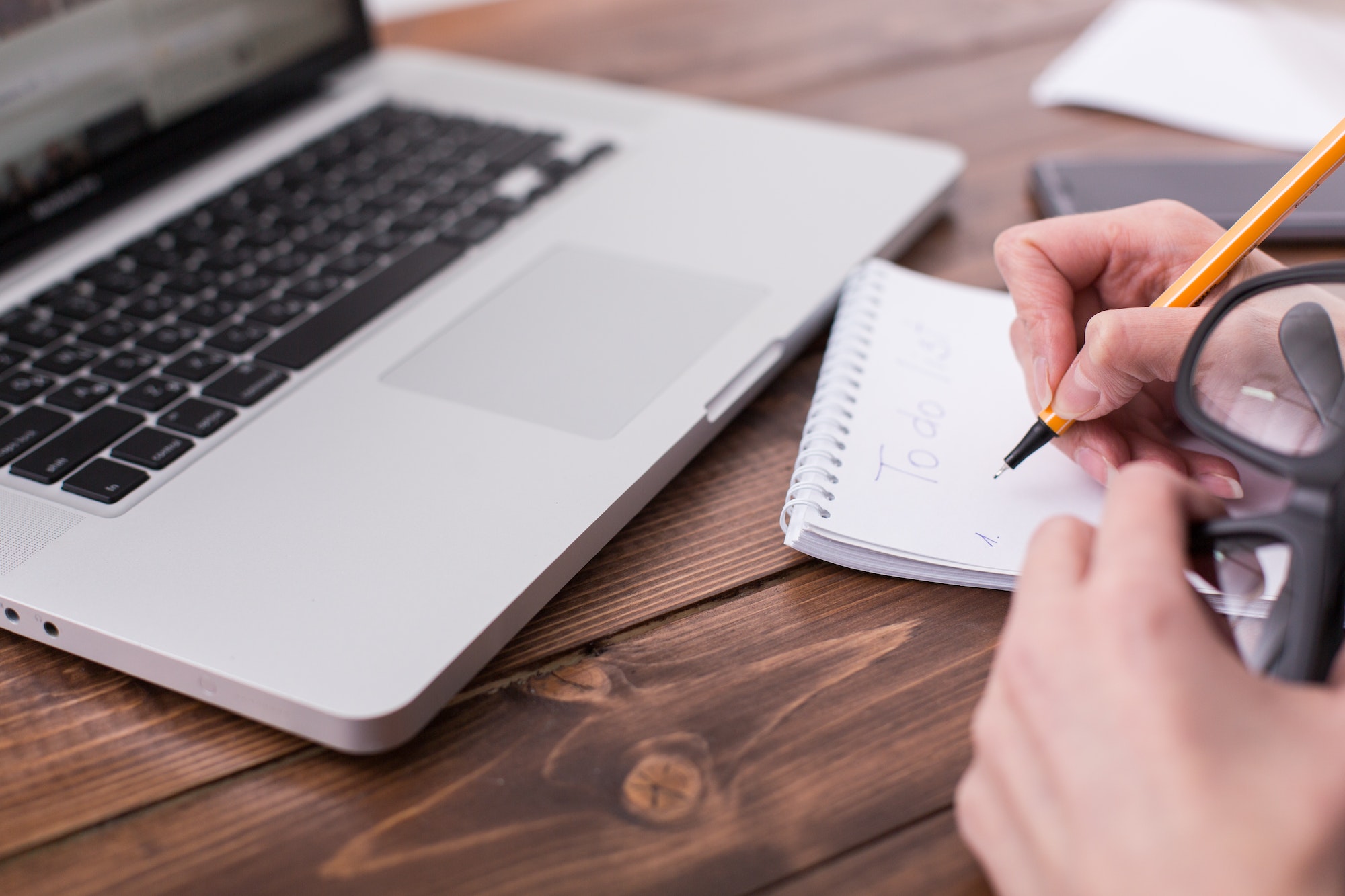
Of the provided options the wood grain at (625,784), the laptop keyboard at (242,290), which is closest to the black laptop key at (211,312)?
the laptop keyboard at (242,290)

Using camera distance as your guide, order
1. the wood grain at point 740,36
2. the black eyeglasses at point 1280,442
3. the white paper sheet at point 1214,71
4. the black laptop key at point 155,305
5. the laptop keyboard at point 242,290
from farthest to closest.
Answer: the wood grain at point 740,36
the white paper sheet at point 1214,71
the black laptop key at point 155,305
the laptop keyboard at point 242,290
the black eyeglasses at point 1280,442

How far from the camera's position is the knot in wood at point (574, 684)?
0.49 m

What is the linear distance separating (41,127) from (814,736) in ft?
2.33

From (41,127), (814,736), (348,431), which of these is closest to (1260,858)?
(814,736)

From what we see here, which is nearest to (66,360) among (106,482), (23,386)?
(23,386)

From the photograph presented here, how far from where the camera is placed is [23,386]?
0.62m

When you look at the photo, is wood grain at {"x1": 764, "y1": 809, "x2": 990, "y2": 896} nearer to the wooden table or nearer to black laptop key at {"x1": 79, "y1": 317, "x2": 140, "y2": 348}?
the wooden table

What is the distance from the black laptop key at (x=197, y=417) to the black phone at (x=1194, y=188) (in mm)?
633

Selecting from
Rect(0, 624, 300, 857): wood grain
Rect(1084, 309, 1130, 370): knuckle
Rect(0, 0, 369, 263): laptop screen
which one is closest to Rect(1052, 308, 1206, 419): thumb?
Rect(1084, 309, 1130, 370): knuckle

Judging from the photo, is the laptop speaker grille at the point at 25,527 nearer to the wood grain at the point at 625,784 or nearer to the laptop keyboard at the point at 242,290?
the laptop keyboard at the point at 242,290

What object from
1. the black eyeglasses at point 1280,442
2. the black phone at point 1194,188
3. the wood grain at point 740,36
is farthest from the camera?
the wood grain at point 740,36

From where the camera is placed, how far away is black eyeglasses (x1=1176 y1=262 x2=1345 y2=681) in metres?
0.36

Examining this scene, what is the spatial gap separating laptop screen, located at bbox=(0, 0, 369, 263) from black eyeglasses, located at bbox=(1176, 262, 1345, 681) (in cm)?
78

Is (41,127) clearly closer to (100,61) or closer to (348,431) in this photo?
(100,61)
